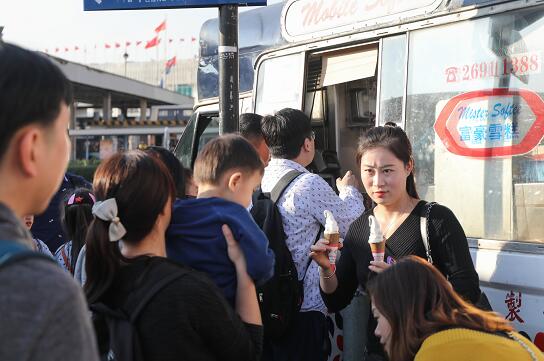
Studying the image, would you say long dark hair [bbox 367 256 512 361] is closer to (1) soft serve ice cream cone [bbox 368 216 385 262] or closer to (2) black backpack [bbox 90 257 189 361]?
(1) soft serve ice cream cone [bbox 368 216 385 262]

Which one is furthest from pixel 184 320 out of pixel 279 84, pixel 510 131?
pixel 279 84

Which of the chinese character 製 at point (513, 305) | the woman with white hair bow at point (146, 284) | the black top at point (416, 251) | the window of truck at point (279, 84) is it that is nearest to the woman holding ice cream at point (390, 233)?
the black top at point (416, 251)

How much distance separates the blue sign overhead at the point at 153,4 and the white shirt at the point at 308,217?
145 cm

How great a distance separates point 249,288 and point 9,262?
133cm

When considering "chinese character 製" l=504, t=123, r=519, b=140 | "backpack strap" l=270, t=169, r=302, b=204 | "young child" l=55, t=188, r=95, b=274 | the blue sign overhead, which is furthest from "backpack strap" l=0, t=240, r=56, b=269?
the blue sign overhead

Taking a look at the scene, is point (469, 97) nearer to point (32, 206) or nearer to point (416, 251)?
point (416, 251)

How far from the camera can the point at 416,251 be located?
3078mm

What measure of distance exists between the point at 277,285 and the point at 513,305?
1169 mm

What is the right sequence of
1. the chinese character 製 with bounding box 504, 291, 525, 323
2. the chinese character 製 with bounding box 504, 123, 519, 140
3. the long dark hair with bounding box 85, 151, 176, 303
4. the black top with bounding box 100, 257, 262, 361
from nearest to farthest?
the black top with bounding box 100, 257, 262, 361 → the long dark hair with bounding box 85, 151, 176, 303 → the chinese character 製 with bounding box 504, 291, 525, 323 → the chinese character 製 with bounding box 504, 123, 519, 140

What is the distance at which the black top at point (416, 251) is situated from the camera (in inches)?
117

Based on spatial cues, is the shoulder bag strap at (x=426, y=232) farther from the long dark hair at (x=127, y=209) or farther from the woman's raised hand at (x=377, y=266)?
the long dark hair at (x=127, y=209)

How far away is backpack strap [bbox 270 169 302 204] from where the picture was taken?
3.68 m

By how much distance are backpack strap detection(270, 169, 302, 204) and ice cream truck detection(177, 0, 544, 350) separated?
82 centimetres

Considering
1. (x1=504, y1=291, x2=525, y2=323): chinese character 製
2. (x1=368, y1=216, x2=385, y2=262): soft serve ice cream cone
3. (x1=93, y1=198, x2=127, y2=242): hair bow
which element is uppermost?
(x1=93, y1=198, x2=127, y2=242): hair bow
